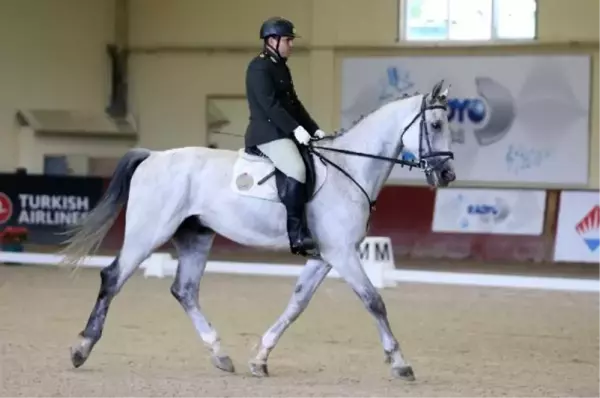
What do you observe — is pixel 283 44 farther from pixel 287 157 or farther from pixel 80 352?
pixel 80 352

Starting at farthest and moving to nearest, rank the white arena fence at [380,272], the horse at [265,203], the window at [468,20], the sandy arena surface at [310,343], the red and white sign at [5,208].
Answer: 1. the window at [468,20]
2. the red and white sign at [5,208]
3. the white arena fence at [380,272]
4. the horse at [265,203]
5. the sandy arena surface at [310,343]

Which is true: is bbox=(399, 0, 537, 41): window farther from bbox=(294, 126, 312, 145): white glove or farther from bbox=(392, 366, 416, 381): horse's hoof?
bbox=(392, 366, 416, 381): horse's hoof

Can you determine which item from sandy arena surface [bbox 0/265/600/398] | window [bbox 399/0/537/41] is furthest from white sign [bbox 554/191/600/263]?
window [bbox 399/0/537/41]

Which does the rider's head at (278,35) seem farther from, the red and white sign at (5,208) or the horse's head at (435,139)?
the red and white sign at (5,208)

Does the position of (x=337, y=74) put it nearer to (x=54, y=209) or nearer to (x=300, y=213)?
(x=54, y=209)

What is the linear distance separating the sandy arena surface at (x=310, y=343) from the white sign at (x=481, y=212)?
3227mm

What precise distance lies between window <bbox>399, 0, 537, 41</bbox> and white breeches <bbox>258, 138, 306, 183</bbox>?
36.0 ft

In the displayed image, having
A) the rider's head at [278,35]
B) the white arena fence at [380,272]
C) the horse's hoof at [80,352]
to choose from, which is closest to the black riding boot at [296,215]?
the rider's head at [278,35]

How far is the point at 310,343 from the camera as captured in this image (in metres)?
6.70

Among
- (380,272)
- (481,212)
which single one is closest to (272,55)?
(380,272)

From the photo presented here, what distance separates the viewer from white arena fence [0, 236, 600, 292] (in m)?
9.16

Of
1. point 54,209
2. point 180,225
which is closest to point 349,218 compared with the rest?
point 180,225

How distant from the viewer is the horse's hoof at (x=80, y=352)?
5.51 m

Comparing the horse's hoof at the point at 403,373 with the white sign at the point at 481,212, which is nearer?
the horse's hoof at the point at 403,373
